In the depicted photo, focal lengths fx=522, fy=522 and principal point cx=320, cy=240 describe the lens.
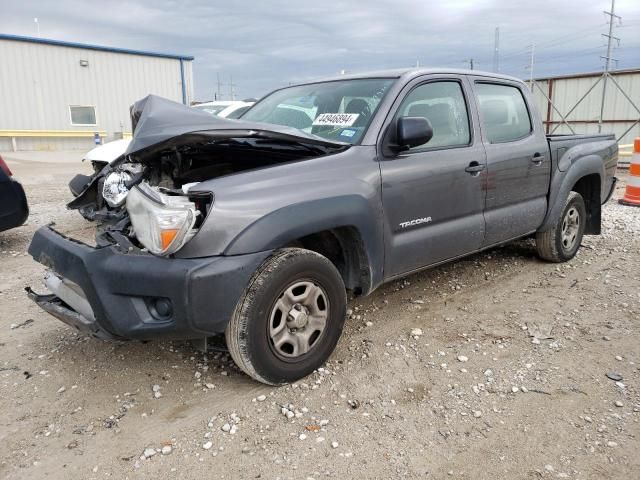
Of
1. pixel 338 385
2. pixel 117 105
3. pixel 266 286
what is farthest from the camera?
pixel 117 105

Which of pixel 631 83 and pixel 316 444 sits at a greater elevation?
pixel 631 83

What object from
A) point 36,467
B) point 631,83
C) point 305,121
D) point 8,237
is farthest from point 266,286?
point 631,83

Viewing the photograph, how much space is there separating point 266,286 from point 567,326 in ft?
7.69

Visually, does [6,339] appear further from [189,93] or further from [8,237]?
[189,93]

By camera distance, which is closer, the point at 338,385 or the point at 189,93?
the point at 338,385

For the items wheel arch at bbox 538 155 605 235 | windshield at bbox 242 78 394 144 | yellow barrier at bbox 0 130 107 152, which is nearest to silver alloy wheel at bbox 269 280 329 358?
windshield at bbox 242 78 394 144

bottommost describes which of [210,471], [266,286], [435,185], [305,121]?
[210,471]

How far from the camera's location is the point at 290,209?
9.03 ft

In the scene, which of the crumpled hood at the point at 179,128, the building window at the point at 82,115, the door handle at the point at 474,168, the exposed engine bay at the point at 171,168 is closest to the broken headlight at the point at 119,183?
the exposed engine bay at the point at 171,168

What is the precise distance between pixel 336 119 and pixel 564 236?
112 inches

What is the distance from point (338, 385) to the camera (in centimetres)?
296

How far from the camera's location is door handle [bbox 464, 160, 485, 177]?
3787 millimetres

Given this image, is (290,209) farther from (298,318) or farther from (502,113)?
(502,113)

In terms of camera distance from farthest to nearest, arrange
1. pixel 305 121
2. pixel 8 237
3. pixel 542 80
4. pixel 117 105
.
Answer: pixel 117 105, pixel 542 80, pixel 8 237, pixel 305 121
